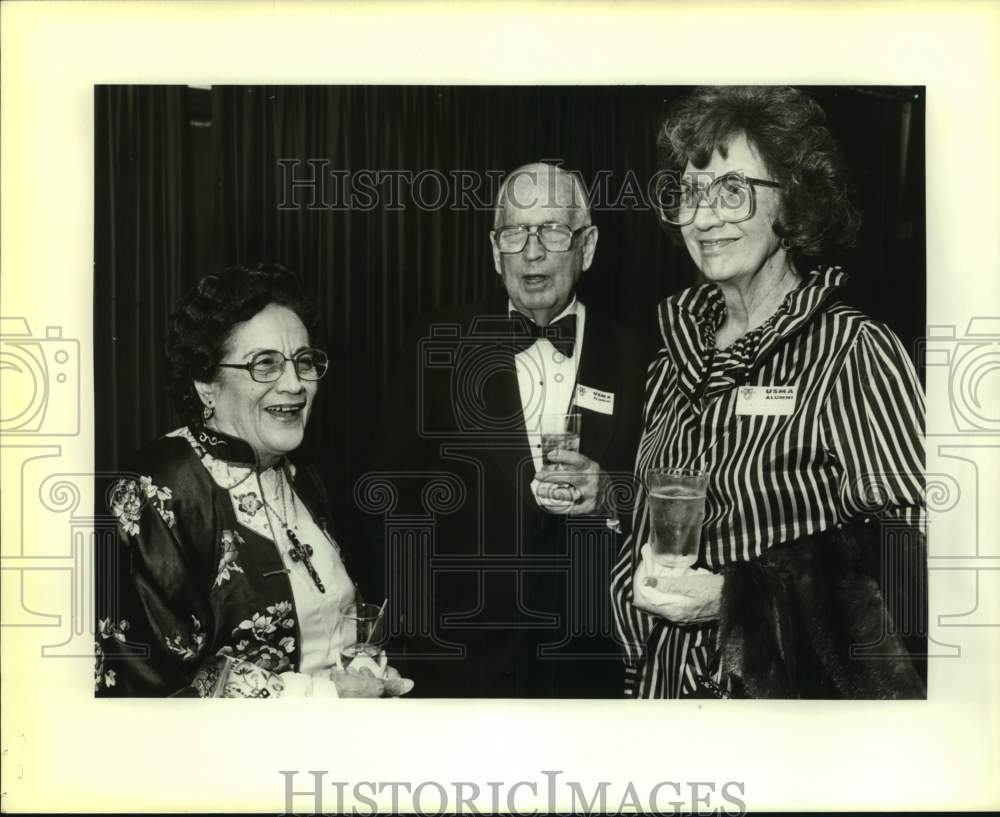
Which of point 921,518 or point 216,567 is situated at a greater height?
point 921,518

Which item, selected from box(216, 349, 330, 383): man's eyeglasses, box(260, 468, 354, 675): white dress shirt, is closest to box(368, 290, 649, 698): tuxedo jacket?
box(260, 468, 354, 675): white dress shirt

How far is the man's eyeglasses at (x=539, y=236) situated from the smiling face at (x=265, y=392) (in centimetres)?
53

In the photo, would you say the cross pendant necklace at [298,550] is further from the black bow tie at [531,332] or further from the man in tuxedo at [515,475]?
the black bow tie at [531,332]

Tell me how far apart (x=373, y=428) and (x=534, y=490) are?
422mm

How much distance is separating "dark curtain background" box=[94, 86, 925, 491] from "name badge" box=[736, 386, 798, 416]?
0.95ft

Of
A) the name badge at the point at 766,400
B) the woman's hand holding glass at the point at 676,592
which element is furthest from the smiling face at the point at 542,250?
the woman's hand holding glass at the point at 676,592

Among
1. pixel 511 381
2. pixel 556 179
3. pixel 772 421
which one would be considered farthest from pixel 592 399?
pixel 556 179

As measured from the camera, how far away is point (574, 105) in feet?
6.84

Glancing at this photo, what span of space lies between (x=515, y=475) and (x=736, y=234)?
31.3 inches

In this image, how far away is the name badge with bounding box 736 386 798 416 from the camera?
2066 millimetres

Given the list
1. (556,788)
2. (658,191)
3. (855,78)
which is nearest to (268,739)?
(556,788)

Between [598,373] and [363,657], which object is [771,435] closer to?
[598,373]

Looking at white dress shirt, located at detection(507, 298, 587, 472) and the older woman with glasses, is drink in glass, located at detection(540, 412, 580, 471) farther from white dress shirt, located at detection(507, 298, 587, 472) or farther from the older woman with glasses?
the older woman with glasses

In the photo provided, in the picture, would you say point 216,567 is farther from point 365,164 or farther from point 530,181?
point 530,181
